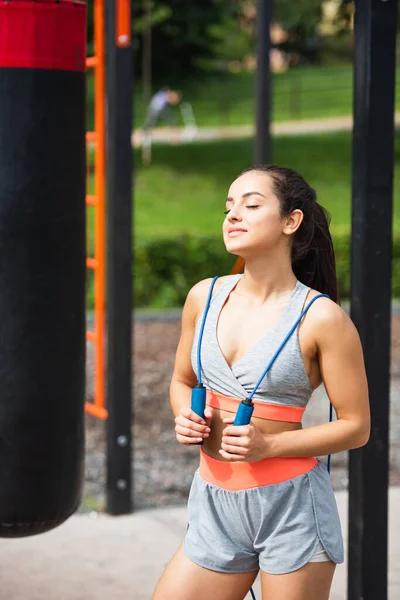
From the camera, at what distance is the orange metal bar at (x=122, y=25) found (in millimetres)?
4258

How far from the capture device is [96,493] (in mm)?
4977

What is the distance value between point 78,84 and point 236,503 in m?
1.05

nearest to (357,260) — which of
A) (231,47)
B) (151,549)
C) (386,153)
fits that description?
(386,153)

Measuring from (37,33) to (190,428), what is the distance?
38.0 inches

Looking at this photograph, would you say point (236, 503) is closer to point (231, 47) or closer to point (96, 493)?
point (96, 493)

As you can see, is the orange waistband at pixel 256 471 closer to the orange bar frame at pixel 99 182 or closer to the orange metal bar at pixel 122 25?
the orange bar frame at pixel 99 182

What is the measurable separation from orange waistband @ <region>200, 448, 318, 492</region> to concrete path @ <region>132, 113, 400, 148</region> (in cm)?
2232

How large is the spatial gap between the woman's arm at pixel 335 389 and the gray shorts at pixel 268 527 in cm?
10

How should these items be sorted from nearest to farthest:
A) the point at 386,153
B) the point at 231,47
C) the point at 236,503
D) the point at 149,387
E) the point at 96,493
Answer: the point at 236,503
the point at 386,153
the point at 96,493
the point at 149,387
the point at 231,47

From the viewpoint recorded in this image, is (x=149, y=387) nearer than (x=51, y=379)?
No

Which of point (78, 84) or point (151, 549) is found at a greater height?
point (78, 84)

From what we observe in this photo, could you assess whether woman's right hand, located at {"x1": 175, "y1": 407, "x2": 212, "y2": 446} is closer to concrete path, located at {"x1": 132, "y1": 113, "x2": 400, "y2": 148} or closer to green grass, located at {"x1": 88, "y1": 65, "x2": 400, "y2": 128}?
concrete path, located at {"x1": 132, "y1": 113, "x2": 400, "y2": 148}

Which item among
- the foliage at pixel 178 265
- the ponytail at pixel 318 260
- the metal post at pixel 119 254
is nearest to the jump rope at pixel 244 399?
the ponytail at pixel 318 260

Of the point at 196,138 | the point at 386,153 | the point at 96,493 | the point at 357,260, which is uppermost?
the point at 196,138
